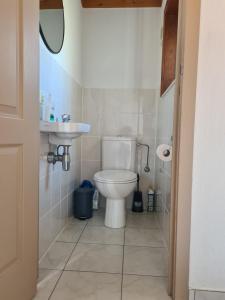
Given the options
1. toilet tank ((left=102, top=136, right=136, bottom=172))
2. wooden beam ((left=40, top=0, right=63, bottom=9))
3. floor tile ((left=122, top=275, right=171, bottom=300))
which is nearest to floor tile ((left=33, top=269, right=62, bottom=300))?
floor tile ((left=122, top=275, right=171, bottom=300))

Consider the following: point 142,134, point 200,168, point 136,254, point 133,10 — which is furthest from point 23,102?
point 133,10

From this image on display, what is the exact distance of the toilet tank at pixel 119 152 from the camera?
8.59 ft

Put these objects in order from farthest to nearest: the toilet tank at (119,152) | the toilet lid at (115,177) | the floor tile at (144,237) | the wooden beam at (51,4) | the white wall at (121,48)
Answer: the white wall at (121,48) < the toilet tank at (119,152) < the toilet lid at (115,177) < the floor tile at (144,237) < the wooden beam at (51,4)

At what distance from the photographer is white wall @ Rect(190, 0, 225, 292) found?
109 cm

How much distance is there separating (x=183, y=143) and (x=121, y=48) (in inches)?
78.1

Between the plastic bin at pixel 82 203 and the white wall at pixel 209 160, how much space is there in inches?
54.4

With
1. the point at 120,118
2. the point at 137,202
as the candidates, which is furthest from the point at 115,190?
the point at 120,118

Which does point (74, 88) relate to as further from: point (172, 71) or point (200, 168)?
point (200, 168)

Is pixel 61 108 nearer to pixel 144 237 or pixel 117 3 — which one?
pixel 144 237

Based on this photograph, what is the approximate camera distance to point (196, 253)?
116cm

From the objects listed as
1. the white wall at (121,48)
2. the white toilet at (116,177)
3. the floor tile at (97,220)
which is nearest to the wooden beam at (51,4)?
the white wall at (121,48)

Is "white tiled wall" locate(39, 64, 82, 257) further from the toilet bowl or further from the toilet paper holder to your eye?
the toilet paper holder

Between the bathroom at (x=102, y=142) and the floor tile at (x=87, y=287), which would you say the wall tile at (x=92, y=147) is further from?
the floor tile at (x=87, y=287)

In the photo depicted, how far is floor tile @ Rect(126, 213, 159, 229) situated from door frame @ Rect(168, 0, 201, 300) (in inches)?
42.0
